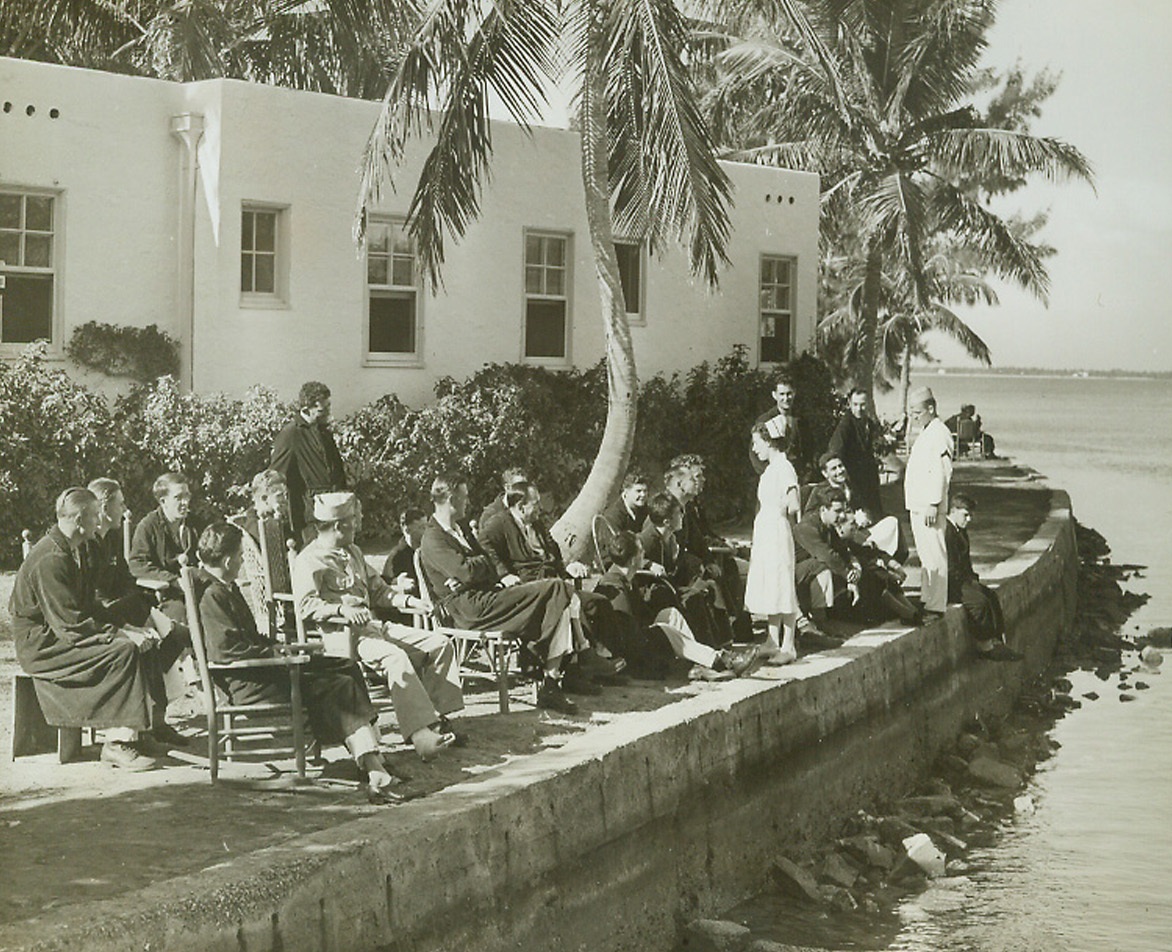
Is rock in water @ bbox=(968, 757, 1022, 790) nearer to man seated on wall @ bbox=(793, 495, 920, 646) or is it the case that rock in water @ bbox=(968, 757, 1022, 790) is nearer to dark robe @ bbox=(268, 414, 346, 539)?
man seated on wall @ bbox=(793, 495, 920, 646)

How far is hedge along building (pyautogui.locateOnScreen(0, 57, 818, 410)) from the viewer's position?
531 inches

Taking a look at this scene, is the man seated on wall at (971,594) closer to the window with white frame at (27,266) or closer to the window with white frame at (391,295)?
the window with white frame at (391,295)

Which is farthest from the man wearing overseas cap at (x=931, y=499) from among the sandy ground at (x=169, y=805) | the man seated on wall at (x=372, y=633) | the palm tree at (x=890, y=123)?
the palm tree at (x=890, y=123)

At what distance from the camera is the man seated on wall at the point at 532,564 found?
30.1ft

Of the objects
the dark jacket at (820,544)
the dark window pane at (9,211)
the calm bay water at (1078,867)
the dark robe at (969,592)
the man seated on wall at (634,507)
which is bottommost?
the calm bay water at (1078,867)

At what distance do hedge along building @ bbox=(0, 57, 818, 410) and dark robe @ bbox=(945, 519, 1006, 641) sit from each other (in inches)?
242

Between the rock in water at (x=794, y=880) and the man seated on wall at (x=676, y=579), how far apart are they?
5.24ft

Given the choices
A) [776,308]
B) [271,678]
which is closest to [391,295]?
[776,308]

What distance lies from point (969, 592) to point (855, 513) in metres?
1.32

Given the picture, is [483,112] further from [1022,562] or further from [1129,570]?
[1129,570]

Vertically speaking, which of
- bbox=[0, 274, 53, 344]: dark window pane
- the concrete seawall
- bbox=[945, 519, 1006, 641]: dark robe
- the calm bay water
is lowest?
the calm bay water

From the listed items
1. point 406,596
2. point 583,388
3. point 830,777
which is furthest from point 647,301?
point 406,596

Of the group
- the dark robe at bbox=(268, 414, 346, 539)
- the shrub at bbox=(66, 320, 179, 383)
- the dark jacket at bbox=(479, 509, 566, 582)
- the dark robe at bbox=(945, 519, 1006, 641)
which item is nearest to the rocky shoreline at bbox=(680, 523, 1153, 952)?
the dark robe at bbox=(945, 519, 1006, 641)

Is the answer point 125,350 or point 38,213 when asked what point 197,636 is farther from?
point 38,213
